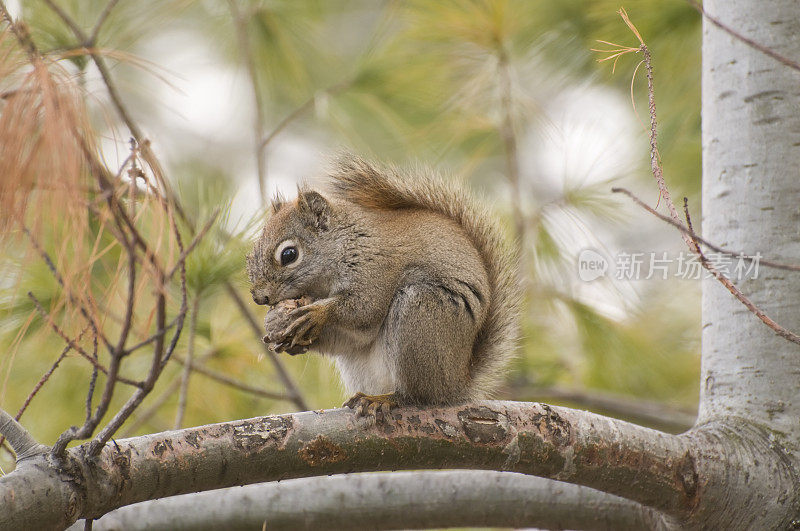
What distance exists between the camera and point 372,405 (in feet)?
4.38

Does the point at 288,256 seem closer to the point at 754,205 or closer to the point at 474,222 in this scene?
the point at 474,222

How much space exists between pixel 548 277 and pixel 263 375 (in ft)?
2.87

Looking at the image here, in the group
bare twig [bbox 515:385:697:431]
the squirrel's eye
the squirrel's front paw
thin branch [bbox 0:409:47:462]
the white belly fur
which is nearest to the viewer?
thin branch [bbox 0:409:47:462]

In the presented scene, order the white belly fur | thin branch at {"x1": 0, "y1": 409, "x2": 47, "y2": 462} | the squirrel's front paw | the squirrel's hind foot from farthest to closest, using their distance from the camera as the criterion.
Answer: the white belly fur
the squirrel's front paw
the squirrel's hind foot
thin branch at {"x1": 0, "y1": 409, "x2": 47, "y2": 462}


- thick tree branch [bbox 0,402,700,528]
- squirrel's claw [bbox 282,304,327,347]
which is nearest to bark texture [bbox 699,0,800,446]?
thick tree branch [bbox 0,402,700,528]

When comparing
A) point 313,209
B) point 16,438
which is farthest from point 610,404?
point 16,438

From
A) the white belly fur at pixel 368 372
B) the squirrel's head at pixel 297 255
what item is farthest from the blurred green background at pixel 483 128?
the white belly fur at pixel 368 372

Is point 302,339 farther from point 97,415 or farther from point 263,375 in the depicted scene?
Result: point 263,375

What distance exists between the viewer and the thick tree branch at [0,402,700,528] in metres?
1.11

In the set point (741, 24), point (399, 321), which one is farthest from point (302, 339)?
point (741, 24)

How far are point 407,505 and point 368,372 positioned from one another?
260mm

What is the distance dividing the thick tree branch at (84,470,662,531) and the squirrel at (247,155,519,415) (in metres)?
0.18

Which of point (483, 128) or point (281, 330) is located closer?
point (281, 330)

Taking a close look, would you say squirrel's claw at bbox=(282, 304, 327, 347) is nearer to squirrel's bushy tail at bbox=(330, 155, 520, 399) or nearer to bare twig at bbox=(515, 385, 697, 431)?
squirrel's bushy tail at bbox=(330, 155, 520, 399)
